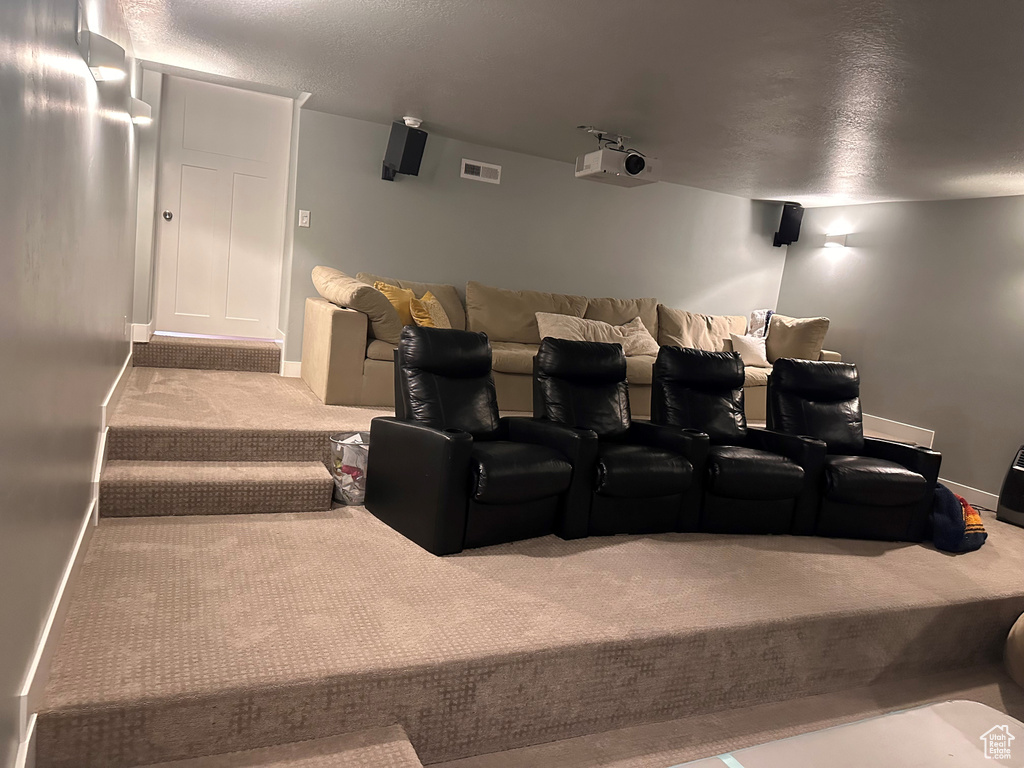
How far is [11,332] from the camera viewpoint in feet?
4.33

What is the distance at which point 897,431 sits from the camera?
19.2 feet

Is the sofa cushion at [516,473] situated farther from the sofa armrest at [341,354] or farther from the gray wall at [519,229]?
the gray wall at [519,229]

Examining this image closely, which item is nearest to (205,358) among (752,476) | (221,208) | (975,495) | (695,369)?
(221,208)

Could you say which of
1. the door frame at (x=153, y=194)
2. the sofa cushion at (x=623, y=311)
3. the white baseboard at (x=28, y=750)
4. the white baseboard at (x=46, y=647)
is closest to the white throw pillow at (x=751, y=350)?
the sofa cushion at (x=623, y=311)

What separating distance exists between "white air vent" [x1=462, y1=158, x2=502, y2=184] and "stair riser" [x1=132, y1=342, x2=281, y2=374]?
82.1 inches

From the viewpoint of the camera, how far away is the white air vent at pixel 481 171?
581 cm

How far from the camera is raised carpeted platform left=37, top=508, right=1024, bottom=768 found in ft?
5.99

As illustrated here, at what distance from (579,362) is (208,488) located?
1928mm

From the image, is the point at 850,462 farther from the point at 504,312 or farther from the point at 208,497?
the point at 208,497

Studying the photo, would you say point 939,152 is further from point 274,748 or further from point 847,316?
point 274,748

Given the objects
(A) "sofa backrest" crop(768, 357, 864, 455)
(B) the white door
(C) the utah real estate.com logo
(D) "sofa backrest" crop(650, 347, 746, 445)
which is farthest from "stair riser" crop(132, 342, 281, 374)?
(C) the utah real estate.com logo

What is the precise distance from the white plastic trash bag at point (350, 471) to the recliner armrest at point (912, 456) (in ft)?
9.88

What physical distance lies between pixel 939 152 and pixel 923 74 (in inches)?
56.8

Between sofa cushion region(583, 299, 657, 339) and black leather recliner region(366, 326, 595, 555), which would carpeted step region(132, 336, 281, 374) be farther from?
sofa cushion region(583, 299, 657, 339)
